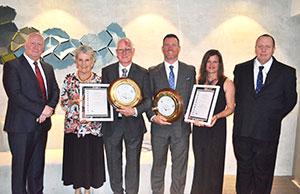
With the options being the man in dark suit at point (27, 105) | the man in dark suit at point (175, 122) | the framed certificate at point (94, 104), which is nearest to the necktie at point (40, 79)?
the man in dark suit at point (27, 105)

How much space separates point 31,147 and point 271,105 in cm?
206

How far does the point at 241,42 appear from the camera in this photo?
4.42m

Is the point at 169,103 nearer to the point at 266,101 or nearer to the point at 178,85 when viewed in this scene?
the point at 178,85

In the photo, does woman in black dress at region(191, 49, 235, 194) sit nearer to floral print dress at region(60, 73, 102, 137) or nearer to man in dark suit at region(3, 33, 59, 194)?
floral print dress at region(60, 73, 102, 137)

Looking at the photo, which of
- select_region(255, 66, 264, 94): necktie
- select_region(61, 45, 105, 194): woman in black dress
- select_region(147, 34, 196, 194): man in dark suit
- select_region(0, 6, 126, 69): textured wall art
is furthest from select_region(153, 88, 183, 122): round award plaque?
select_region(0, 6, 126, 69): textured wall art

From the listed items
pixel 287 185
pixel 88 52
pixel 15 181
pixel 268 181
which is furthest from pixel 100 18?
pixel 287 185

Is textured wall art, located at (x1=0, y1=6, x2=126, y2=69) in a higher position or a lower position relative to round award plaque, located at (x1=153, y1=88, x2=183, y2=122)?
higher

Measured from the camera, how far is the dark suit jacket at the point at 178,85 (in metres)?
2.89

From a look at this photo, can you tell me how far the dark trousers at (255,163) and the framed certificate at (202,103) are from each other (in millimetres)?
447

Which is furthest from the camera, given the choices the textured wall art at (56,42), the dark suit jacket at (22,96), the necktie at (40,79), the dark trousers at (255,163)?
the textured wall art at (56,42)

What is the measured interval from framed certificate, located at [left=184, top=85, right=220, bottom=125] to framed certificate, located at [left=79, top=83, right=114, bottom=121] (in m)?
0.68

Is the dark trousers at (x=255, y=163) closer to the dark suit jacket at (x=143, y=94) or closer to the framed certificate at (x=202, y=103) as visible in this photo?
the framed certificate at (x=202, y=103)

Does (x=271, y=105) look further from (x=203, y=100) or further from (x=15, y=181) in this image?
(x=15, y=181)

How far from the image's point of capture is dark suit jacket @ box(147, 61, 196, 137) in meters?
2.89
